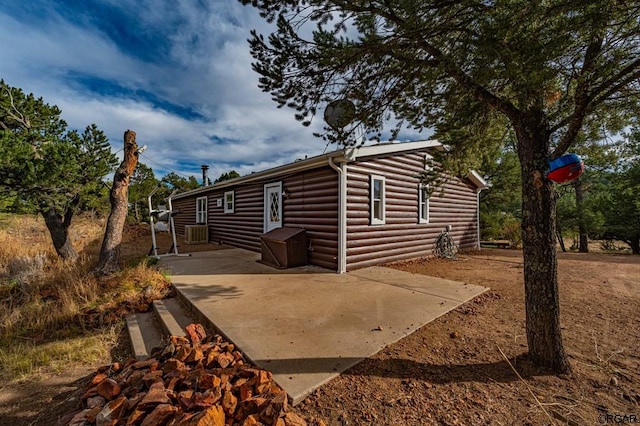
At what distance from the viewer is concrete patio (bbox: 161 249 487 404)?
88.7 inches

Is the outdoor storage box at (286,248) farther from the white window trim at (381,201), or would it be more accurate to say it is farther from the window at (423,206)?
the window at (423,206)

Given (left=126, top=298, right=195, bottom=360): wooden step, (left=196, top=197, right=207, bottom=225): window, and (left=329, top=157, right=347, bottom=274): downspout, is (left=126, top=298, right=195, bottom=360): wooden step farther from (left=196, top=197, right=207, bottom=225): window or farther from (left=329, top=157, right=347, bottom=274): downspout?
(left=196, top=197, right=207, bottom=225): window

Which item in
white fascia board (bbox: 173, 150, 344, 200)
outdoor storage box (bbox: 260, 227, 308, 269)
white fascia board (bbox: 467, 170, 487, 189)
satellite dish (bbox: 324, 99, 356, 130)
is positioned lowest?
outdoor storage box (bbox: 260, 227, 308, 269)

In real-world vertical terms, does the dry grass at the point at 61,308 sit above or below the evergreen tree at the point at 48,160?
below

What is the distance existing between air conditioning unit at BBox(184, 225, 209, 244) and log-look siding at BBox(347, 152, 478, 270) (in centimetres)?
845

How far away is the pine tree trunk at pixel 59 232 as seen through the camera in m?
6.37

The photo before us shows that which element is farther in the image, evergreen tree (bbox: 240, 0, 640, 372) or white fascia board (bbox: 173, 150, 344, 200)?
white fascia board (bbox: 173, 150, 344, 200)

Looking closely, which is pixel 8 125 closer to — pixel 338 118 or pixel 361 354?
pixel 338 118

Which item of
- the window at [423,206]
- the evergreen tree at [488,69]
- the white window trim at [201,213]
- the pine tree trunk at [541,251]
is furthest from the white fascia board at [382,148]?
the white window trim at [201,213]

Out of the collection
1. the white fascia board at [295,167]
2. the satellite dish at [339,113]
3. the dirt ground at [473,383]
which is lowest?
the dirt ground at [473,383]

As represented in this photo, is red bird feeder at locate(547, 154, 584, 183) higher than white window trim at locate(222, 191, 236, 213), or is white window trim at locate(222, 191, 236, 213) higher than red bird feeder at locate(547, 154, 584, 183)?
white window trim at locate(222, 191, 236, 213)

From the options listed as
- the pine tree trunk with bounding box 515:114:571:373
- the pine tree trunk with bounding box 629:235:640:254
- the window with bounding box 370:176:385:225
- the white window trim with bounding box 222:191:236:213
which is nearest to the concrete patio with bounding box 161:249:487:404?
the pine tree trunk with bounding box 515:114:571:373

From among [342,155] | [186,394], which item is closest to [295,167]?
[342,155]

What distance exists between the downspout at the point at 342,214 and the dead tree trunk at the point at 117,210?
442cm
